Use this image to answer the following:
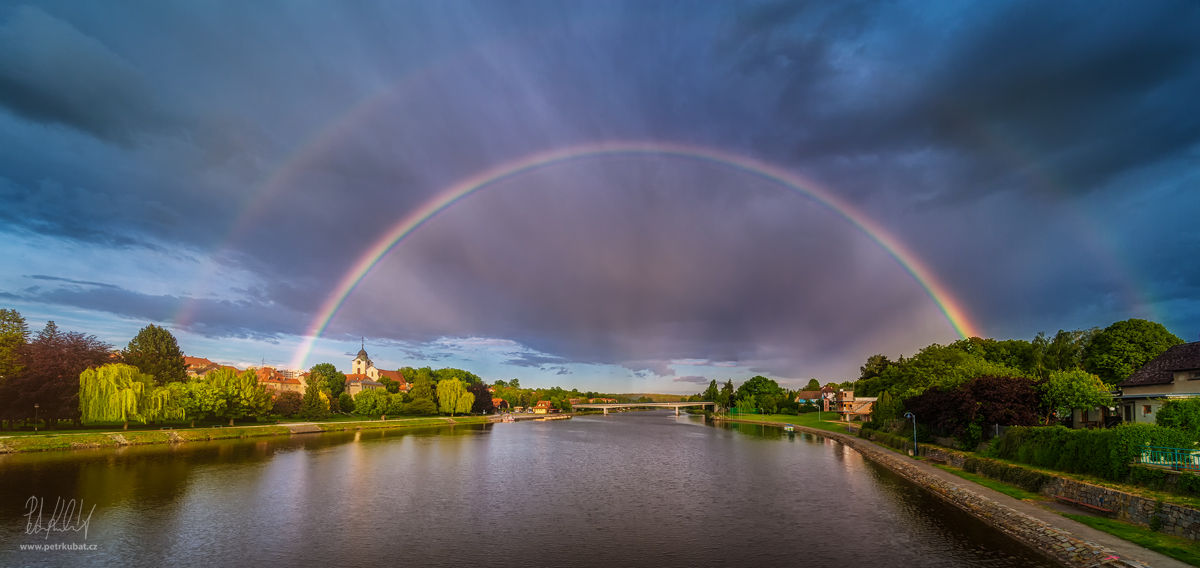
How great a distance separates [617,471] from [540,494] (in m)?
14.5

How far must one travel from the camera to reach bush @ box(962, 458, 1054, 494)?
32844 millimetres

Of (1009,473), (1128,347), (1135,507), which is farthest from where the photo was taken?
(1128,347)

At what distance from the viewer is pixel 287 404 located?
99500mm

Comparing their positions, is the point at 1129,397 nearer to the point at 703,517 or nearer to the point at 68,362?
the point at 703,517

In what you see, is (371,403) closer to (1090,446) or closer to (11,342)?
(11,342)

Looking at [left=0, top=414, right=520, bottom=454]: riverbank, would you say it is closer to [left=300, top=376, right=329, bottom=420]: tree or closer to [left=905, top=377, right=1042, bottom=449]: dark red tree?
[left=300, top=376, right=329, bottom=420]: tree

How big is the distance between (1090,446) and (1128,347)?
54.9m

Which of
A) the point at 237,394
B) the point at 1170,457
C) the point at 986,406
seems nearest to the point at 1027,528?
the point at 1170,457

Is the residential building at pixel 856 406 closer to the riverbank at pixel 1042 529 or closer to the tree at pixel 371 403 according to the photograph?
the riverbank at pixel 1042 529

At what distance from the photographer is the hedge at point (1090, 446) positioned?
27438 mm

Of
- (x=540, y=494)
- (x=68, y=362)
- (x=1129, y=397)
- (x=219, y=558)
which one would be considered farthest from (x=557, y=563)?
(x=68, y=362)

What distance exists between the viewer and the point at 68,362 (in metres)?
65.9

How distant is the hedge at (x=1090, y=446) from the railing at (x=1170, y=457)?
28 centimetres

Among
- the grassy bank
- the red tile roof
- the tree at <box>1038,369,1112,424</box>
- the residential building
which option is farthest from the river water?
the residential building
